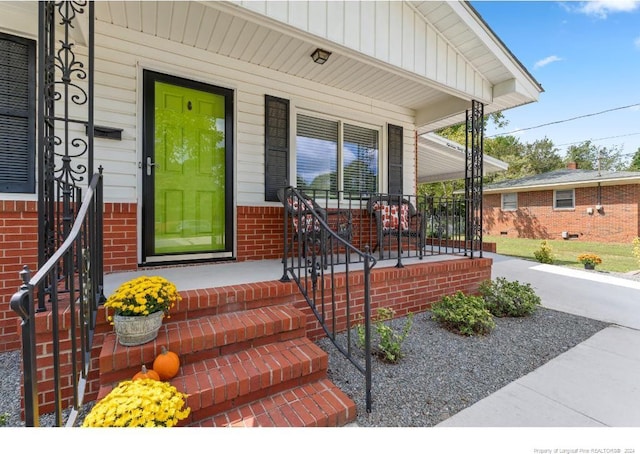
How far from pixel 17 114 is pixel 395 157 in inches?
179

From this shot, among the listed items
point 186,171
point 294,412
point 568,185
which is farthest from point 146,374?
point 568,185

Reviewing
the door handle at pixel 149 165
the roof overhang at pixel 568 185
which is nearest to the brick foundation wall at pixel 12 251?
the door handle at pixel 149 165

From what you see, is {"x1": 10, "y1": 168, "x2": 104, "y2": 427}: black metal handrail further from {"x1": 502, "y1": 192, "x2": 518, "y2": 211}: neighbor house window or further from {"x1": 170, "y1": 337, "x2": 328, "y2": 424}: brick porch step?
{"x1": 502, "y1": 192, "x2": 518, "y2": 211}: neighbor house window

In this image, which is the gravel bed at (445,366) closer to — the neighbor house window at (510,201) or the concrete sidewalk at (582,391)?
the concrete sidewalk at (582,391)

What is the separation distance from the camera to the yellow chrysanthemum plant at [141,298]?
5.63 ft

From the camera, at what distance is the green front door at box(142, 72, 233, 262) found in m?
3.15

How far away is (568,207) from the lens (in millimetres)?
13273

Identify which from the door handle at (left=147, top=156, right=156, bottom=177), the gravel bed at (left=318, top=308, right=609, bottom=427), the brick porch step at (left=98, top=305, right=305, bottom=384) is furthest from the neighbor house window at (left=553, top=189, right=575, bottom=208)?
the door handle at (left=147, top=156, right=156, bottom=177)

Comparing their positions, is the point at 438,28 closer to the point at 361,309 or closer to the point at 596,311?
the point at 361,309

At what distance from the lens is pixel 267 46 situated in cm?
336

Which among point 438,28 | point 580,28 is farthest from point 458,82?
point 580,28

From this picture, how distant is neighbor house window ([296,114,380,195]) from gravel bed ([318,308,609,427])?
225 cm

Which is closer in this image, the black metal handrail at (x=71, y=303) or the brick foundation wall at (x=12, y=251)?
the black metal handrail at (x=71, y=303)

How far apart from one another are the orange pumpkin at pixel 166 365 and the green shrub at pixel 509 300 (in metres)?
3.48
